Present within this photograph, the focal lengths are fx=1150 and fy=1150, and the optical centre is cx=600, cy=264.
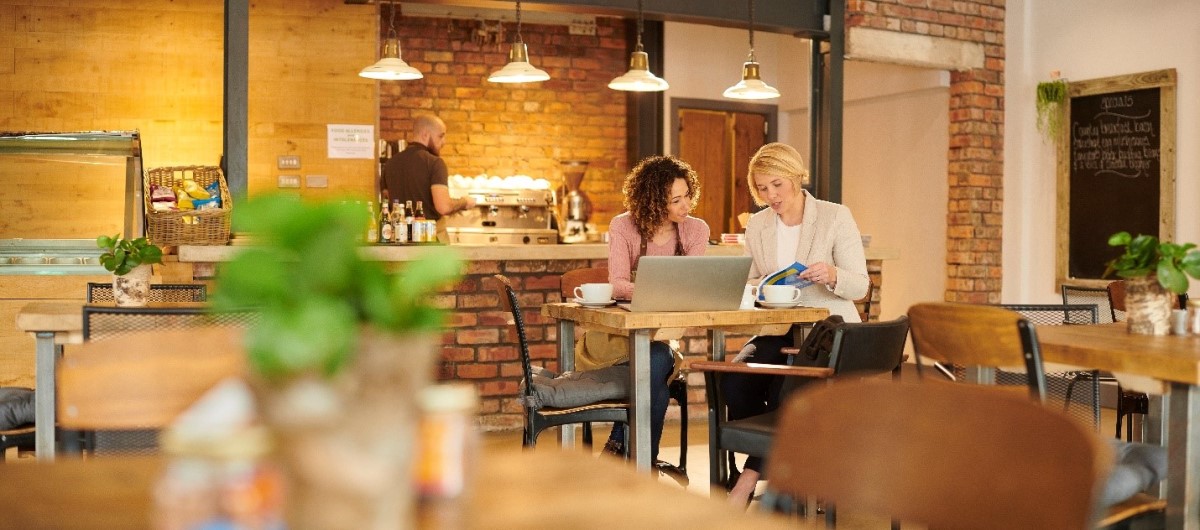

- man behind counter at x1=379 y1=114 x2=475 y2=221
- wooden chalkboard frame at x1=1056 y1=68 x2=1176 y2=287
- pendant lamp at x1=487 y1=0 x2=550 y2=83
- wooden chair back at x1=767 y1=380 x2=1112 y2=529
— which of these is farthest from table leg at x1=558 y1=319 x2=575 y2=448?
wooden chalkboard frame at x1=1056 y1=68 x2=1176 y2=287

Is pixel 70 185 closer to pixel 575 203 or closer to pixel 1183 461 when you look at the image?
pixel 575 203

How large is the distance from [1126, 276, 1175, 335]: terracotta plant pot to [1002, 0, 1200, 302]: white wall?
3941mm

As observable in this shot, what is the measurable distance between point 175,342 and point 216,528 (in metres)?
1.02

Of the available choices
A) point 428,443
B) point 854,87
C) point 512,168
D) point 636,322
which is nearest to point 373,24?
point 512,168

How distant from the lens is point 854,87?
9172 mm

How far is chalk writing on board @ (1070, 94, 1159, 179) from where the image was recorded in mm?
6766

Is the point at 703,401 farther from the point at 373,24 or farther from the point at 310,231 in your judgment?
the point at 310,231

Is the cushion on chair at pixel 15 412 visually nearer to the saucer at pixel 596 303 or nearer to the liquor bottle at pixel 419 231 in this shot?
the saucer at pixel 596 303

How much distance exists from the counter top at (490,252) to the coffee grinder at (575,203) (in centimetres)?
303

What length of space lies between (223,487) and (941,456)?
834 mm

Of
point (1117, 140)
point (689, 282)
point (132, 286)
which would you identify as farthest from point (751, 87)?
point (132, 286)

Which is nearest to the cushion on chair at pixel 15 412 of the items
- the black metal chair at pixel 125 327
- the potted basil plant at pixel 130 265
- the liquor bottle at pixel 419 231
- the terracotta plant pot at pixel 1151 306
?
the potted basil plant at pixel 130 265

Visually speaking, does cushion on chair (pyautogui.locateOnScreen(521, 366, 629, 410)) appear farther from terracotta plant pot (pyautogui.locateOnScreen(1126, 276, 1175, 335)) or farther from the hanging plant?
the hanging plant

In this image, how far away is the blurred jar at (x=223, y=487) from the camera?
2.97 ft
